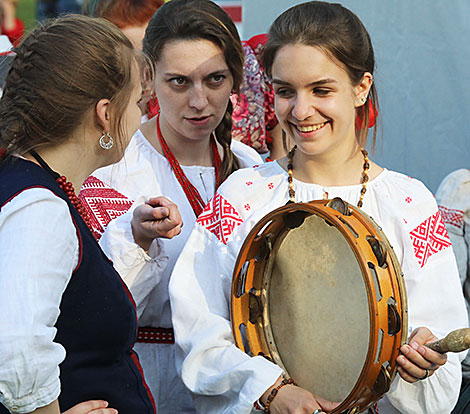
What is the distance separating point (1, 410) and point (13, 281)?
36cm

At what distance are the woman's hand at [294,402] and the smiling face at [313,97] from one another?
26.1 inches

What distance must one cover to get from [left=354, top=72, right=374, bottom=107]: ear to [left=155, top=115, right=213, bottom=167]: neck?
626mm

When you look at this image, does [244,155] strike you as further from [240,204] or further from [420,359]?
[420,359]

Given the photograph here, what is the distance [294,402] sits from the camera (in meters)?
1.81

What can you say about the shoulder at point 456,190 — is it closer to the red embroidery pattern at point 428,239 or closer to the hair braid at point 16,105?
the red embroidery pattern at point 428,239

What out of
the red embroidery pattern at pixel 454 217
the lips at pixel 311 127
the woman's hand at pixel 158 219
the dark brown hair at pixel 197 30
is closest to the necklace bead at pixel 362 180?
the lips at pixel 311 127

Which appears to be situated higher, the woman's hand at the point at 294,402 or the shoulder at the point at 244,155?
the shoulder at the point at 244,155

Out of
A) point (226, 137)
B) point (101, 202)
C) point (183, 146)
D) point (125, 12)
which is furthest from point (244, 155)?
point (125, 12)

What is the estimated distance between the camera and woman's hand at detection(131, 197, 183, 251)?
2.02m

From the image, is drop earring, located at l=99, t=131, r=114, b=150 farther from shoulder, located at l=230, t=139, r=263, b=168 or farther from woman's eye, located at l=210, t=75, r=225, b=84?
shoulder, located at l=230, t=139, r=263, b=168

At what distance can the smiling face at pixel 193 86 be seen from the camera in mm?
2402

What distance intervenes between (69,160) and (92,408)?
56cm

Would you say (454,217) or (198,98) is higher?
(198,98)

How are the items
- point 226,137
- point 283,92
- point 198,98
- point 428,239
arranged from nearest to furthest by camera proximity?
point 428,239 → point 283,92 → point 198,98 → point 226,137
